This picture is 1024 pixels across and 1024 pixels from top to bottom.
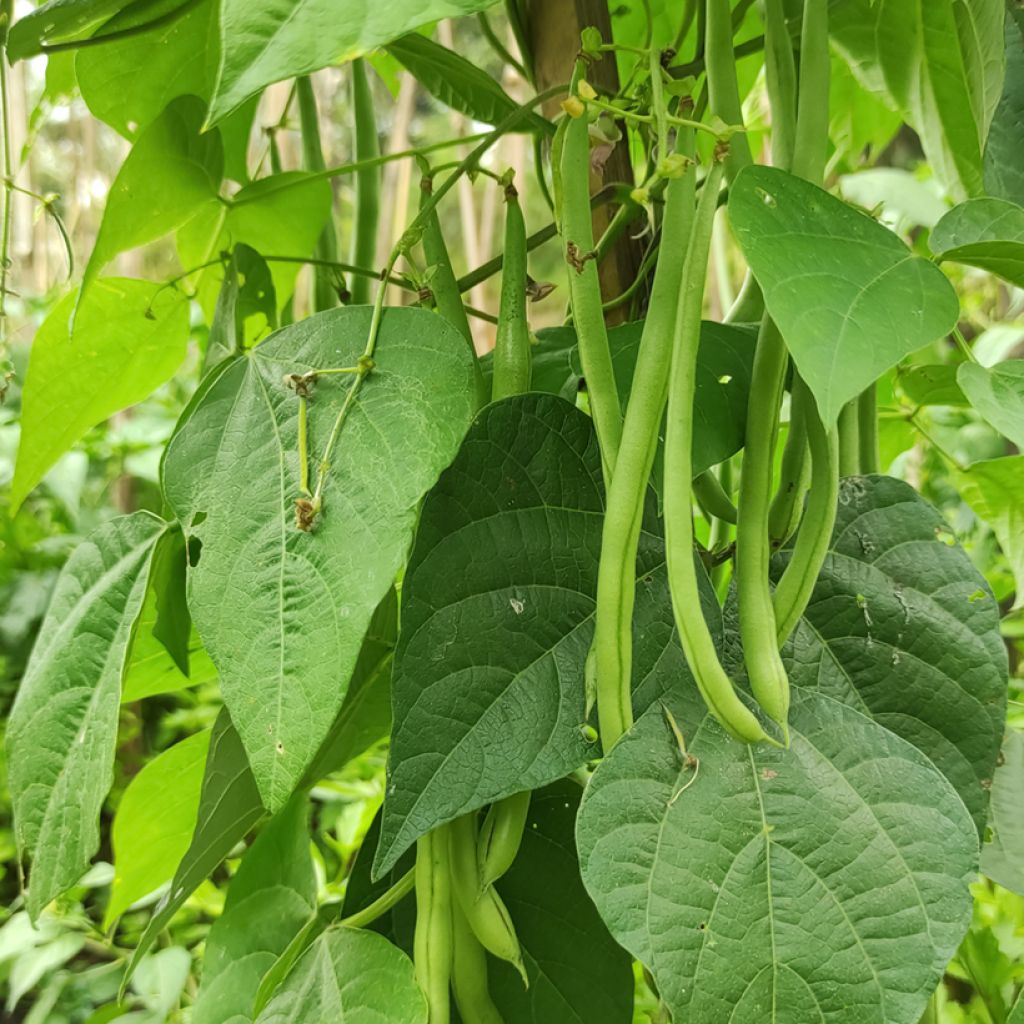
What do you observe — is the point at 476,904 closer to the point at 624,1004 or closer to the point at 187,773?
the point at 624,1004

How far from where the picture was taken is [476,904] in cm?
35

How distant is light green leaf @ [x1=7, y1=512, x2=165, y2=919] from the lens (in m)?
0.38

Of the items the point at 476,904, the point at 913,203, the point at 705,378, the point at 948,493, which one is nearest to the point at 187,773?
the point at 476,904

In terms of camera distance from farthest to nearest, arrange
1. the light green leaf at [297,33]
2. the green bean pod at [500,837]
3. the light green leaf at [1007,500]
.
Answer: the light green leaf at [1007,500], the green bean pod at [500,837], the light green leaf at [297,33]

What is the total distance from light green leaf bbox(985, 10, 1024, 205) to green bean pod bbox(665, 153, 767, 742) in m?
0.27

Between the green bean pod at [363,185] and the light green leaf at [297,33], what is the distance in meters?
0.28

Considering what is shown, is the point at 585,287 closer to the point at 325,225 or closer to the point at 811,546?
the point at 811,546

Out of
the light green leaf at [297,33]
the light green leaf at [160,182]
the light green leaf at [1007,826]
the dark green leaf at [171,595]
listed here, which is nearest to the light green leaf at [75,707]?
the dark green leaf at [171,595]

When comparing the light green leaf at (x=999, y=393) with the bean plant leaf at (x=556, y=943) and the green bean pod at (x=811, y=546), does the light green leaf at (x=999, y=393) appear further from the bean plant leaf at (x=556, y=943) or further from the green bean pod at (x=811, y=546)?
the bean plant leaf at (x=556, y=943)

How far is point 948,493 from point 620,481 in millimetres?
1256

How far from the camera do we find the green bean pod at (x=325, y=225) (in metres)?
0.52

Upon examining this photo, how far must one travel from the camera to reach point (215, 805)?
0.43m

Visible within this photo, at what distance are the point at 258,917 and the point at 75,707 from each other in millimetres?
129

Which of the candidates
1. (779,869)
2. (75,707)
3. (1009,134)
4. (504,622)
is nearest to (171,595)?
(75,707)
